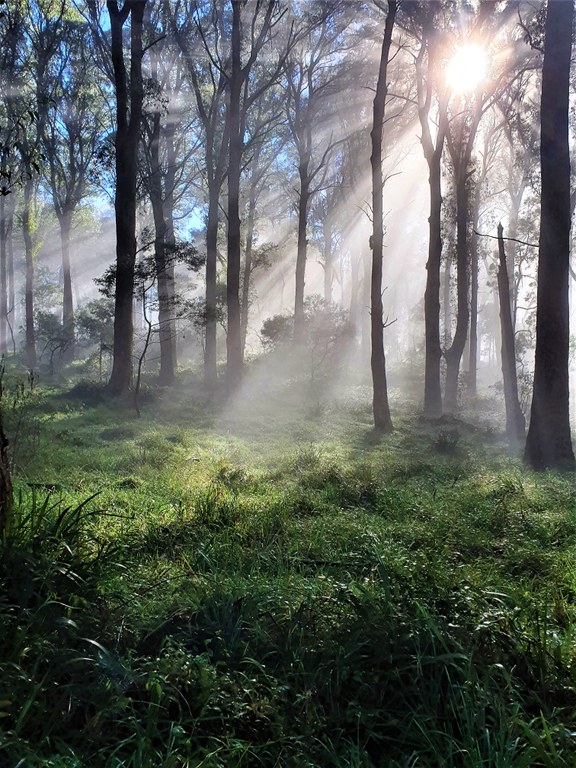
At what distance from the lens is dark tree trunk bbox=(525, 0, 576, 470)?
9039 mm

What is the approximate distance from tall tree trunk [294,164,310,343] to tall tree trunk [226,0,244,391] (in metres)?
6.77

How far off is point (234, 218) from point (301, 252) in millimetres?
8030

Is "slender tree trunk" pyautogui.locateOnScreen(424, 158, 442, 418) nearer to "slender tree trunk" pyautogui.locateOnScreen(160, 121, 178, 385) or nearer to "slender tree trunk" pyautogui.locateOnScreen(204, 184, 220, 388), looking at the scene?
"slender tree trunk" pyautogui.locateOnScreen(204, 184, 220, 388)

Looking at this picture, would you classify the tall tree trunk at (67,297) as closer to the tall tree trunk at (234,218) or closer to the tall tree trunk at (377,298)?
the tall tree trunk at (234,218)

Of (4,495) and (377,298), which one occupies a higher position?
(377,298)

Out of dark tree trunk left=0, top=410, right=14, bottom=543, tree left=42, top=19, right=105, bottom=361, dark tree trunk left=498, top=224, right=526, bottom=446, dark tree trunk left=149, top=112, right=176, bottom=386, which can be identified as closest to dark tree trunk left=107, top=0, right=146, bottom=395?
dark tree trunk left=149, top=112, right=176, bottom=386

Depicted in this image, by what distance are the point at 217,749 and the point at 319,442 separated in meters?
10.4

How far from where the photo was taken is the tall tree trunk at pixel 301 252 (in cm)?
2517

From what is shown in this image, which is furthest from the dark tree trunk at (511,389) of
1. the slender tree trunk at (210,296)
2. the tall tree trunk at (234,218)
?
the slender tree trunk at (210,296)

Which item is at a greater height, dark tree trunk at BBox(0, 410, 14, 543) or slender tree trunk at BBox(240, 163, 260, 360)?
slender tree trunk at BBox(240, 163, 260, 360)

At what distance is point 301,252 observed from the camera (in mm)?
25969

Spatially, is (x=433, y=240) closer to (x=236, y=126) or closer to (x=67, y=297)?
(x=236, y=126)

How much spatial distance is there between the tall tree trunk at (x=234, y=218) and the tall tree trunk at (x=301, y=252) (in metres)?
6.77

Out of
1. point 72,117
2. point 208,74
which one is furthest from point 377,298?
point 72,117
